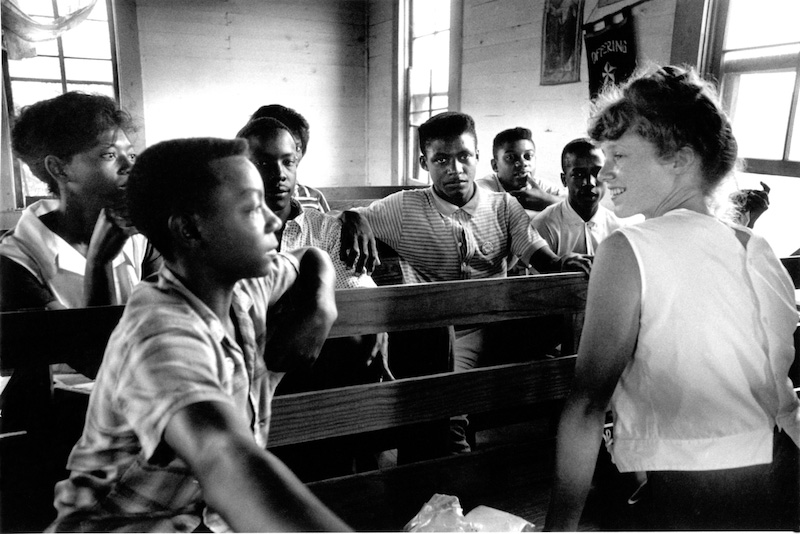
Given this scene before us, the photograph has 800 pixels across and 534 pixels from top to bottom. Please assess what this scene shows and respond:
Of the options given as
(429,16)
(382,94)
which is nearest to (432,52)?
(429,16)

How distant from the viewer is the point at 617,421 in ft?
3.94

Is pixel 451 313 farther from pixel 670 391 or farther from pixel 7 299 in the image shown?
pixel 7 299

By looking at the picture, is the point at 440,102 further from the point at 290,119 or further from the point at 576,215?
the point at 576,215

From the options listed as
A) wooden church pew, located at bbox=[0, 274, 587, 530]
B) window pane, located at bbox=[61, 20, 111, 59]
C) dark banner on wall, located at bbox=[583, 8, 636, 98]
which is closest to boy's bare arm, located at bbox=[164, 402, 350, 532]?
wooden church pew, located at bbox=[0, 274, 587, 530]

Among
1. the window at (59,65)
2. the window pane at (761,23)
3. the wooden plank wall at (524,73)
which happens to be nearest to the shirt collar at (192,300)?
the window pane at (761,23)

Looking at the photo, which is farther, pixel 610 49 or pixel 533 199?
pixel 610 49

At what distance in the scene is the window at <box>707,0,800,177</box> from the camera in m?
2.64

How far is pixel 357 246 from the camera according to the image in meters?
1.79

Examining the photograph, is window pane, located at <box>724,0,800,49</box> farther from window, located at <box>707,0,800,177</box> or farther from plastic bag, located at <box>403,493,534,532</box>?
plastic bag, located at <box>403,493,534,532</box>

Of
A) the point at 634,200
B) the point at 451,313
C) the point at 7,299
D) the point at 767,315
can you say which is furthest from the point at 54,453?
the point at 767,315

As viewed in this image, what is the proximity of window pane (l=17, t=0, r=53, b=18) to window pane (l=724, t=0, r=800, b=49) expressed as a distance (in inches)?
221

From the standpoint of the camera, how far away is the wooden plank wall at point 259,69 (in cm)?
647

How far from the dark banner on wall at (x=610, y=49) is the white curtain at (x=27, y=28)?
14.2ft

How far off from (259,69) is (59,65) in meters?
2.17
